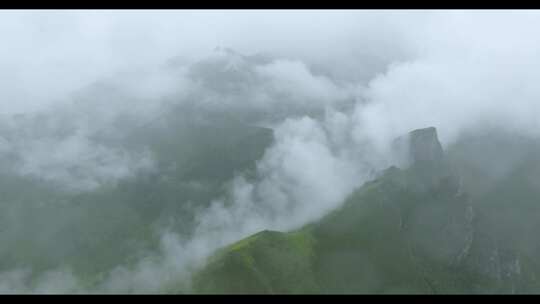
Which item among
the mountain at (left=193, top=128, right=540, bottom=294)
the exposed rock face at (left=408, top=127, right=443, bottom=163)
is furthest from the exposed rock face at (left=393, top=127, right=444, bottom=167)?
the mountain at (left=193, top=128, right=540, bottom=294)

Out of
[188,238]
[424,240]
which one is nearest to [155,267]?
[188,238]

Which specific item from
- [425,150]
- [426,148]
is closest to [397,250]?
[425,150]

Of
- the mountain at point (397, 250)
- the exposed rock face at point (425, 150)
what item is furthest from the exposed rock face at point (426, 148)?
the mountain at point (397, 250)

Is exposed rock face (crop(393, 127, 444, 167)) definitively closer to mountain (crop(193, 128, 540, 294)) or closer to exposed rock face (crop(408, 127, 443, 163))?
exposed rock face (crop(408, 127, 443, 163))

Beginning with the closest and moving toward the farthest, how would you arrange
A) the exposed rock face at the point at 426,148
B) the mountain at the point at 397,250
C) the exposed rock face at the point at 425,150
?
the mountain at the point at 397,250
the exposed rock face at the point at 425,150
the exposed rock face at the point at 426,148

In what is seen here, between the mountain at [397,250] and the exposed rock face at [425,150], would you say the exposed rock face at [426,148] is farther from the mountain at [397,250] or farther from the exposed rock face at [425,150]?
the mountain at [397,250]

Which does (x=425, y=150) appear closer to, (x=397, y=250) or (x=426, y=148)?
(x=426, y=148)

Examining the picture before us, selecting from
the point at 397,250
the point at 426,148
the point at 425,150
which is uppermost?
the point at 426,148

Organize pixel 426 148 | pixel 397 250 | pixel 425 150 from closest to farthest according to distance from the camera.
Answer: pixel 397 250 < pixel 425 150 < pixel 426 148
